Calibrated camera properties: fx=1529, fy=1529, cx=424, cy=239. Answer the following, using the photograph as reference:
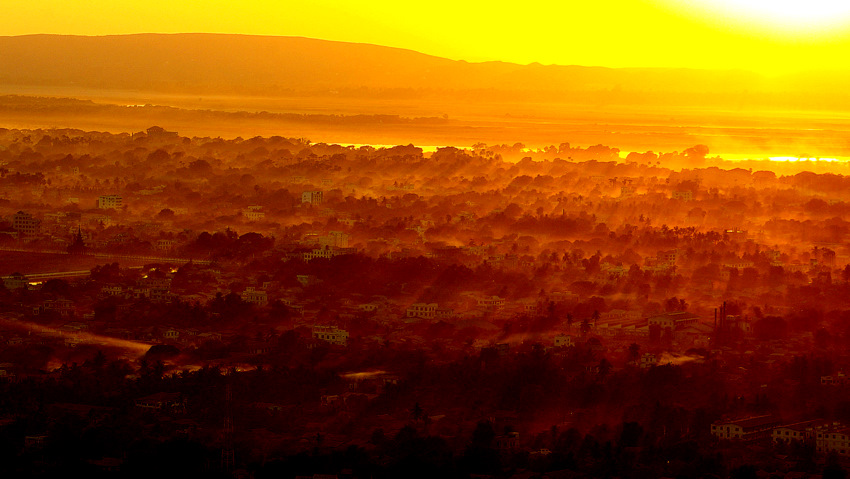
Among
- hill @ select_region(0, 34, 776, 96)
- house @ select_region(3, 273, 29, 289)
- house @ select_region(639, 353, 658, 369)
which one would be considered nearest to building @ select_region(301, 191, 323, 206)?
house @ select_region(3, 273, 29, 289)

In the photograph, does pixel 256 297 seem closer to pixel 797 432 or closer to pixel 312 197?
pixel 797 432

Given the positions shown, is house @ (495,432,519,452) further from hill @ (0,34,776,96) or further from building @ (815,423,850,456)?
hill @ (0,34,776,96)

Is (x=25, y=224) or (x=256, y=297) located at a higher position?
Answer: (x=25, y=224)

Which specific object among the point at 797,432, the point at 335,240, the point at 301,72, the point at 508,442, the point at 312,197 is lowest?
the point at 508,442

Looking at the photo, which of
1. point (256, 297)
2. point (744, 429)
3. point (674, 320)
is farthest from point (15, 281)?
point (744, 429)

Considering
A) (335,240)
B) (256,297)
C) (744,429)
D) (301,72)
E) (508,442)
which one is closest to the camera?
(508,442)

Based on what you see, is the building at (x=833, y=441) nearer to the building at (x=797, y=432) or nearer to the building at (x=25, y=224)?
the building at (x=797, y=432)
